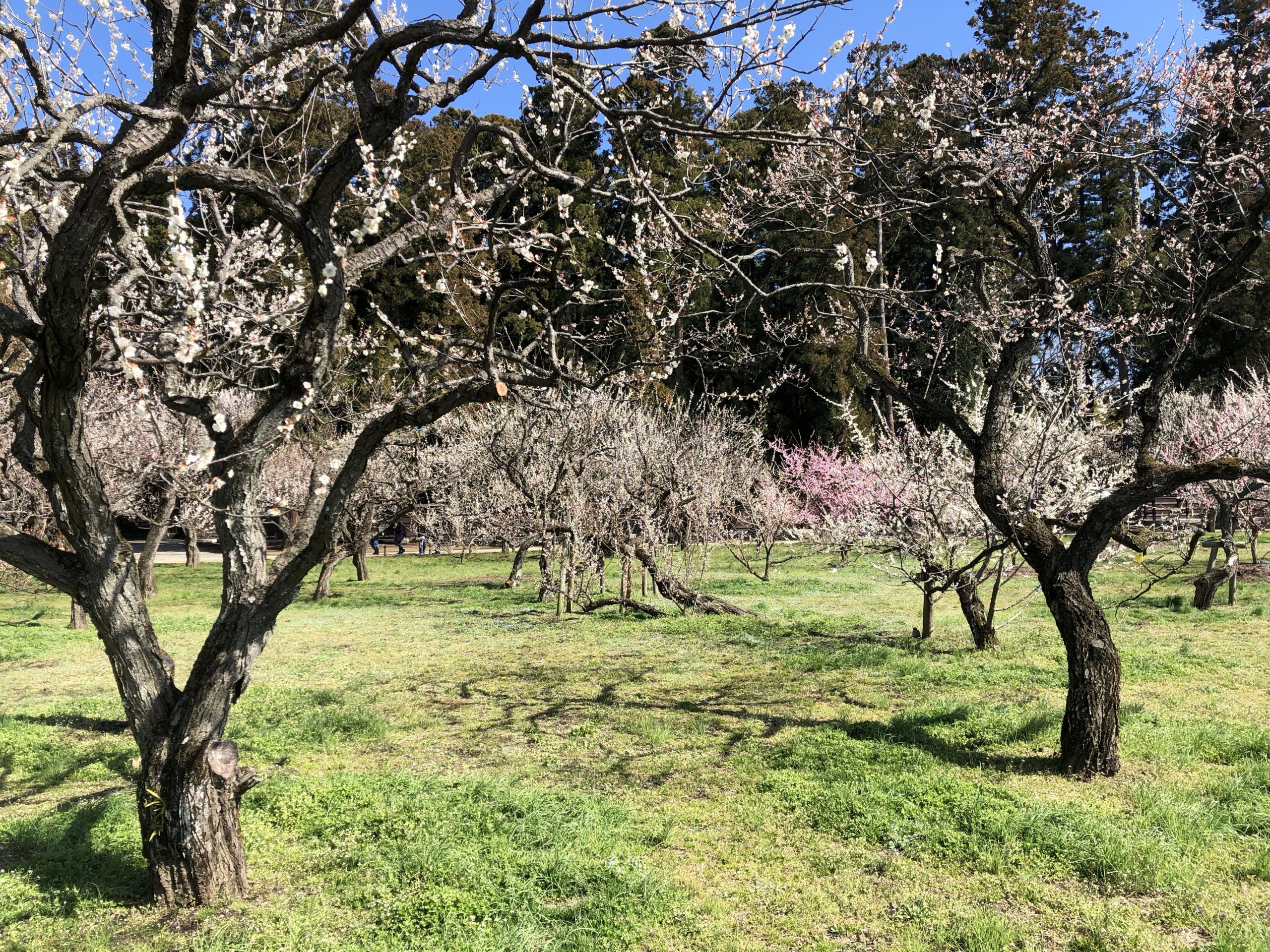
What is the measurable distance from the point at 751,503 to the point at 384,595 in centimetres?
820

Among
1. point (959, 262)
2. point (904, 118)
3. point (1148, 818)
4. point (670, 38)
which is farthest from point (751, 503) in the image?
point (670, 38)

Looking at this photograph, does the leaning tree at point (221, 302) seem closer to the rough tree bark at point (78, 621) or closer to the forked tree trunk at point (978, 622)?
the forked tree trunk at point (978, 622)

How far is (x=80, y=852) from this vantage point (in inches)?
172

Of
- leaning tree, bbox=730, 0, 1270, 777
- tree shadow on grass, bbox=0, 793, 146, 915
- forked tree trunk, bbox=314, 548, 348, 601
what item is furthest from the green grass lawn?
forked tree trunk, bbox=314, 548, 348, 601

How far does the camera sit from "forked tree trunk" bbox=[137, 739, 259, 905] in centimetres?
369

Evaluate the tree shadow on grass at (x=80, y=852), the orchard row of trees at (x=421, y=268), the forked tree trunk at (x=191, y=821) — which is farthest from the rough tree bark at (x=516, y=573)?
the forked tree trunk at (x=191, y=821)

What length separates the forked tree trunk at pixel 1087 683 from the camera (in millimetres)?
5258

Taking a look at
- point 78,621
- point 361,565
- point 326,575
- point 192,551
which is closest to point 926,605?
point 326,575

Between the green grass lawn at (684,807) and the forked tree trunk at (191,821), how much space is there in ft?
0.40

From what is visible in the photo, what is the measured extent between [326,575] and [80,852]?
12.3m

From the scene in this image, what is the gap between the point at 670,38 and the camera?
138 inches

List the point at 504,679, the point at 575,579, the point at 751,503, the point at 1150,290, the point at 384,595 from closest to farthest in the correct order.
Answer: the point at 1150,290 → the point at 504,679 → the point at 575,579 → the point at 384,595 → the point at 751,503

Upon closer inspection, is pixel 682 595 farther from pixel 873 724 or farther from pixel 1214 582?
pixel 1214 582

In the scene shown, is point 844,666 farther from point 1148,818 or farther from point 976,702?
point 1148,818
